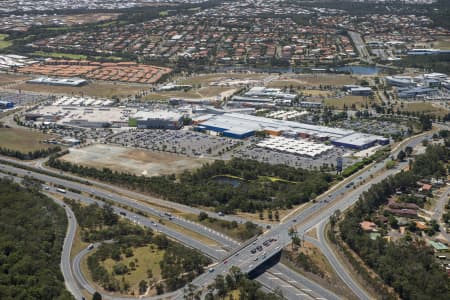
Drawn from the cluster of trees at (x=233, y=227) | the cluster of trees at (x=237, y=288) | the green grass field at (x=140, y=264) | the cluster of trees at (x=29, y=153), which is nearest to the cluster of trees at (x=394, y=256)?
the cluster of trees at (x=233, y=227)

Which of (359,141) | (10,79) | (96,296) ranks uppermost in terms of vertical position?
(96,296)

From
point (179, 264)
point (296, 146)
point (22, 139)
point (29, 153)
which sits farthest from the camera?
point (22, 139)

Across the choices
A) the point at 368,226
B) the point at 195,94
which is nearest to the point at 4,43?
the point at 195,94

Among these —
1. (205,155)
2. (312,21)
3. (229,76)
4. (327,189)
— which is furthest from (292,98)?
(312,21)

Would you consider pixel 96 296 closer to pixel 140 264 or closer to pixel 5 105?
pixel 140 264

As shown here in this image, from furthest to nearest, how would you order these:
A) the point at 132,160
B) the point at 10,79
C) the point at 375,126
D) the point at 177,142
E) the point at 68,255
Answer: the point at 10,79, the point at 375,126, the point at 177,142, the point at 132,160, the point at 68,255

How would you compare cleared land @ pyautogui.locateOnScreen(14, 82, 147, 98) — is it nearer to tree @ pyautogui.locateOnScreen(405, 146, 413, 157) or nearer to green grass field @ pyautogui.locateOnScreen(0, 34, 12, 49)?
green grass field @ pyautogui.locateOnScreen(0, 34, 12, 49)
